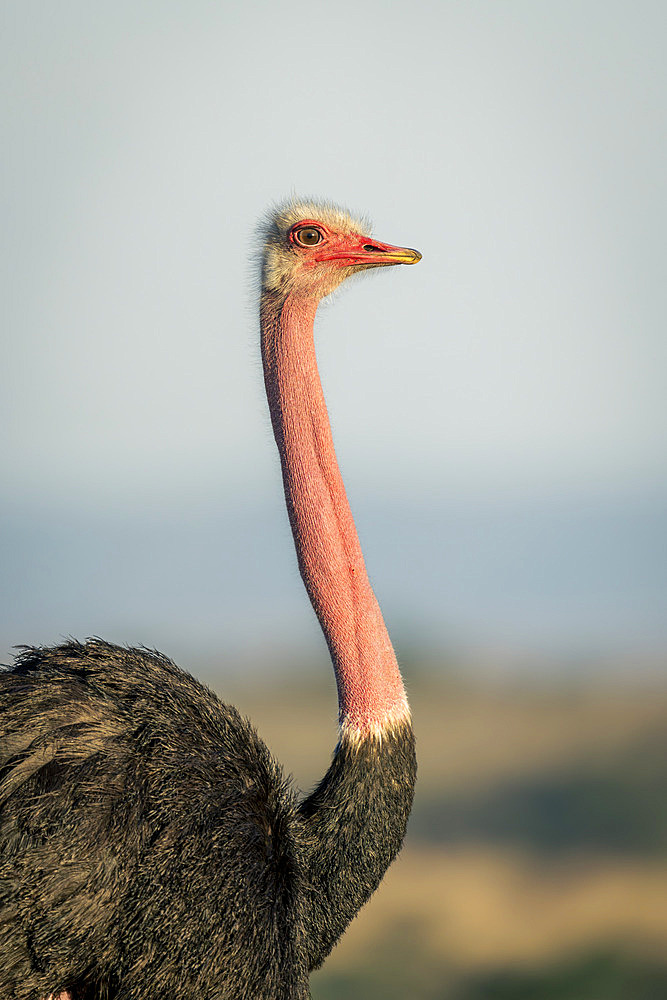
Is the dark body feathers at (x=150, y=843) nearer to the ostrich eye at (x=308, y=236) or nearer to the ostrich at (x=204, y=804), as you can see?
the ostrich at (x=204, y=804)

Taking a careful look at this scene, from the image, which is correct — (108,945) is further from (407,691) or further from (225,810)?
(407,691)

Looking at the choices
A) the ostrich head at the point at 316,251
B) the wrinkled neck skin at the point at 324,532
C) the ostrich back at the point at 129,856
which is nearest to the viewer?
the ostrich back at the point at 129,856

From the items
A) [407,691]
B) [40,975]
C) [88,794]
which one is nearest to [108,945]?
[40,975]

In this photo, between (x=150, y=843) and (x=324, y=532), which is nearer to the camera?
(x=150, y=843)

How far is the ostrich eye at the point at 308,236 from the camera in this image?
4.96 m

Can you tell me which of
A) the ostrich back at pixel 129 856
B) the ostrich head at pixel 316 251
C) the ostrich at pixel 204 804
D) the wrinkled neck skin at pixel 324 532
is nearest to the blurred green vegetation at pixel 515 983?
the ostrich at pixel 204 804

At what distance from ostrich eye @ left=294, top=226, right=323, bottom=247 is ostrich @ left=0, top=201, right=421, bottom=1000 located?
14 cm

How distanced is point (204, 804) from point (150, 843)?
0.23m

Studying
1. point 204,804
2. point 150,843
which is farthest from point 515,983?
point 150,843

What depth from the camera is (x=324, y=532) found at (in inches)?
178

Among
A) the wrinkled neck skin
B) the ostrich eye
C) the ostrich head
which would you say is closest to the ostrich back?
the wrinkled neck skin

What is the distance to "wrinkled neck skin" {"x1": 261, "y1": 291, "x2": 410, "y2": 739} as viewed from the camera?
14.4 ft

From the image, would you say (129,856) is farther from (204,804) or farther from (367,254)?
(367,254)

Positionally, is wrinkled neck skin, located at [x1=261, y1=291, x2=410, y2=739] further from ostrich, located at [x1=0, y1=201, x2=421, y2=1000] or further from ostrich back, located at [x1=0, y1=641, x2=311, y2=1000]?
ostrich back, located at [x1=0, y1=641, x2=311, y2=1000]
